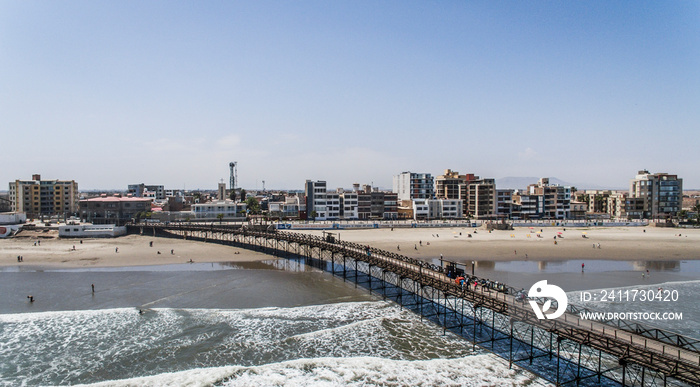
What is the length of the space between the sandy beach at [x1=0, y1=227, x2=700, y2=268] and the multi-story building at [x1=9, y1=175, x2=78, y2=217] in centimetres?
3862

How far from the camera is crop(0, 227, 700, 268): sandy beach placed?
52562mm

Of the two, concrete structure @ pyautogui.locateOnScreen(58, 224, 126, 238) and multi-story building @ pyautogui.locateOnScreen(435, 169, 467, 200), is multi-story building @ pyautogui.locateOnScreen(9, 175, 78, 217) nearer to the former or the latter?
concrete structure @ pyautogui.locateOnScreen(58, 224, 126, 238)

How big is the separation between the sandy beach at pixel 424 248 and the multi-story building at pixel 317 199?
22.2 metres

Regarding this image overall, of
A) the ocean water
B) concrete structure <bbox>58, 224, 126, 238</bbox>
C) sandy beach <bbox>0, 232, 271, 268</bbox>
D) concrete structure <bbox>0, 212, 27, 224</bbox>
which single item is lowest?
the ocean water

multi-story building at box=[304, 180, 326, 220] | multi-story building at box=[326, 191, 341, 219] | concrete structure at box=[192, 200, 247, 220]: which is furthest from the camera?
multi-story building at box=[326, 191, 341, 219]

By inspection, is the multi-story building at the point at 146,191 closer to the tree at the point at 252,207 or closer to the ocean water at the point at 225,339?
the tree at the point at 252,207

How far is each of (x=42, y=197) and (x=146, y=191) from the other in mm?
64107

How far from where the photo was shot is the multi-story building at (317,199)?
9838 centimetres

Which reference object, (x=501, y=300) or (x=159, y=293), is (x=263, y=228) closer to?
(x=159, y=293)

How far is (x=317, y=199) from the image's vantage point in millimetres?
98625

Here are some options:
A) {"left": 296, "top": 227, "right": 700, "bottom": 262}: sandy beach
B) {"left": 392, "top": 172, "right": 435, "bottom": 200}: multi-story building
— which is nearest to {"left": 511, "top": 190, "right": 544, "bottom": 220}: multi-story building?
{"left": 296, "top": 227, "right": 700, "bottom": 262}: sandy beach

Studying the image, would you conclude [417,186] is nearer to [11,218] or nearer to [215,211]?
[215,211]

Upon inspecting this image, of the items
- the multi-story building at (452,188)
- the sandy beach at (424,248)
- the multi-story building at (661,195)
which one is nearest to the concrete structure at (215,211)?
the sandy beach at (424,248)

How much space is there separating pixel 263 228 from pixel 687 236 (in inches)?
3037
